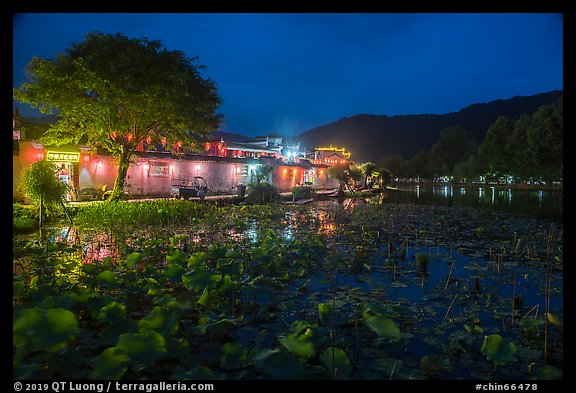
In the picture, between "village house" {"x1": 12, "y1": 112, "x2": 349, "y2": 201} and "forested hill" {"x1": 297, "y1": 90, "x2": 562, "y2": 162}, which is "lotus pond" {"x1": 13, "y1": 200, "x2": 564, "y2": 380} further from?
"forested hill" {"x1": 297, "y1": 90, "x2": 562, "y2": 162}

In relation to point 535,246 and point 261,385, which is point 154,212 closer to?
point 261,385

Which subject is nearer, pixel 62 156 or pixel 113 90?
pixel 113 90

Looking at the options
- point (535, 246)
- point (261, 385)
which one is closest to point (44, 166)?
point (261, 385)

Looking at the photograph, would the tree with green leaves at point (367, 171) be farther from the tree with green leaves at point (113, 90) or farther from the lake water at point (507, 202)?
the tree with green leaves at point (113, 90)

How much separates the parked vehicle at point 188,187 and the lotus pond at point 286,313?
486 inches

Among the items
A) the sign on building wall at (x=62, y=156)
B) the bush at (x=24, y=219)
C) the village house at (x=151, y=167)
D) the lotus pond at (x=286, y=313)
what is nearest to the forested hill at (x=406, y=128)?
the village house at (x=151, y=167)

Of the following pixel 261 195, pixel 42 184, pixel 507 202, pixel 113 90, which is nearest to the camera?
pixel 42 184

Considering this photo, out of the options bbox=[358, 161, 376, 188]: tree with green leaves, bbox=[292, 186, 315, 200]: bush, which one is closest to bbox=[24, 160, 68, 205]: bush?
bbox=[292, 186, 315, 200]: bush

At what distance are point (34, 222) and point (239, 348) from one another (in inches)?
529

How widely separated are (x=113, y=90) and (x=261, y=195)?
12.4 meters

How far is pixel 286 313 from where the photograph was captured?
5379mm

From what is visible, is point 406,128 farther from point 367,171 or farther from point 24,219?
point 24,219

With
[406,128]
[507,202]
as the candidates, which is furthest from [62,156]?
[406,128]

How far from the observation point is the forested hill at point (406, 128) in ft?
465
